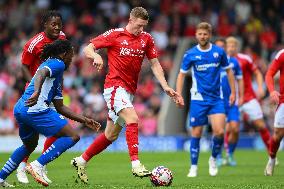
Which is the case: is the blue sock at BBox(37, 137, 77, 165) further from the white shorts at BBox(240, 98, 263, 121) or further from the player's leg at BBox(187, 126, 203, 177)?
the white shorts at BBox(240, 98, 263, 121)

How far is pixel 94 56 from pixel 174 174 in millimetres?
3754

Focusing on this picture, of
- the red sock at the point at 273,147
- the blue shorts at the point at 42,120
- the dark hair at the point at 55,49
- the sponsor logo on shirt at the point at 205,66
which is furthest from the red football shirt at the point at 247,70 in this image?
the blue shorts at the point at 42,120

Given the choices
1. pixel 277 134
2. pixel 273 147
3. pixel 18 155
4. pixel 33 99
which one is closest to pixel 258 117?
pixel 273 147

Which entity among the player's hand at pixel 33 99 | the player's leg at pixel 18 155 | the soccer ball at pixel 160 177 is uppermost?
the player's hand at pixel 33 99

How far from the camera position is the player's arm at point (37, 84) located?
1138 cm

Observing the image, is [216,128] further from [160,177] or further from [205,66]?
[160,177]

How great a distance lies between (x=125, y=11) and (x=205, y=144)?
6.68 meters

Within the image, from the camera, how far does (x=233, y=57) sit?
61.6 feet

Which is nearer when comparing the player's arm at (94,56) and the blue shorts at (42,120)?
the blue shorts at (42,120)

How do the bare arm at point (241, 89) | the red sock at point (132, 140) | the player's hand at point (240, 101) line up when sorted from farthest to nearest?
the player's hand at point (240, 101) < the bare arm at point (241, 89) < the red sock at point (132, 140)

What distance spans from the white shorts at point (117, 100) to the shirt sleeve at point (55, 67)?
1.38 m

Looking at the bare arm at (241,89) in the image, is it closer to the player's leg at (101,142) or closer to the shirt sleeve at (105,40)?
the player's leg at (101,142)

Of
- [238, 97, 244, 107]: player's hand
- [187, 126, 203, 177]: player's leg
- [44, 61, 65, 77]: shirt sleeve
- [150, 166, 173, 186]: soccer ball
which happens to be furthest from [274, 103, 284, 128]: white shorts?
[44, 61, 65, 77]: shirt sleeve

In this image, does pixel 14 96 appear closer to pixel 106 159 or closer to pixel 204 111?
pixel 106 159
